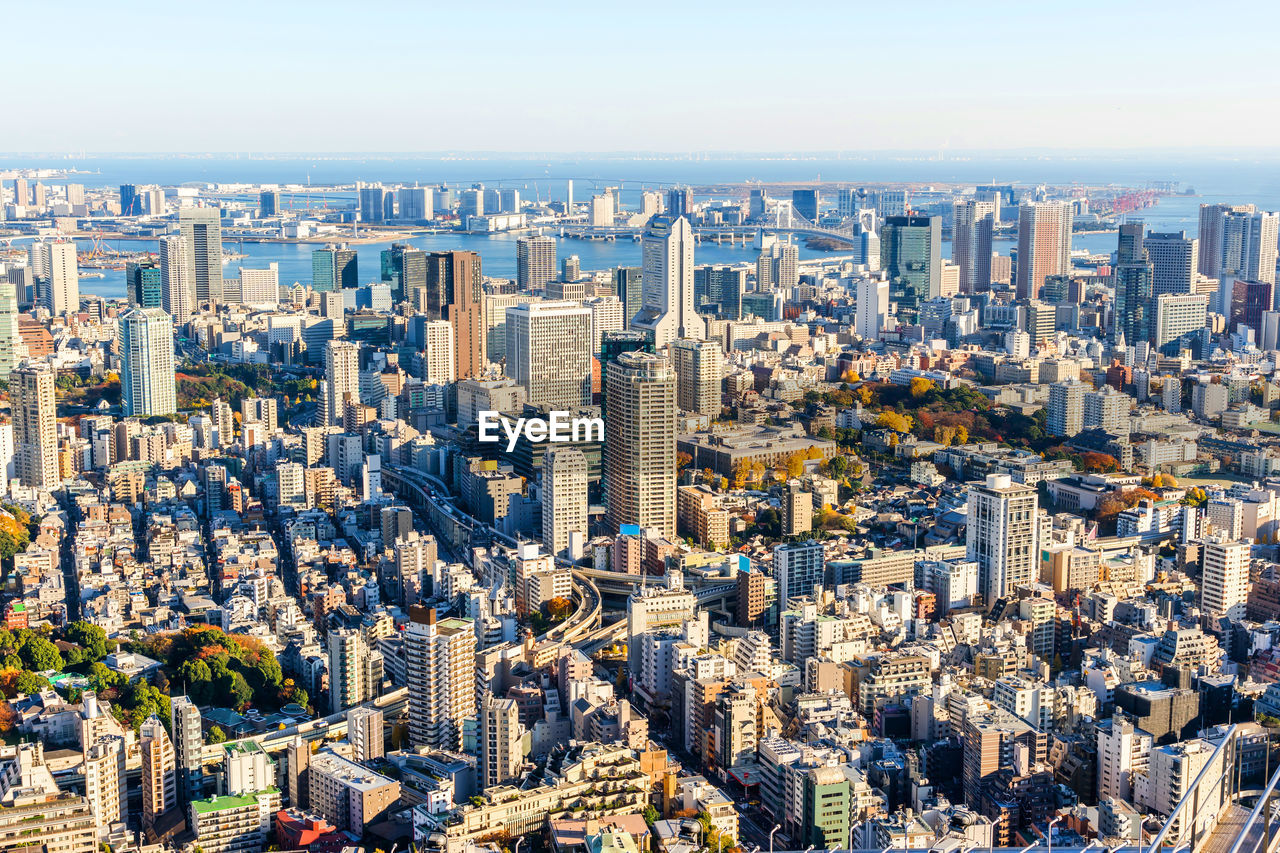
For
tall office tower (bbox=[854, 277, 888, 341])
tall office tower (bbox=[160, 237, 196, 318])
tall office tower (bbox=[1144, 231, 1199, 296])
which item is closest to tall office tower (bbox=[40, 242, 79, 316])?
tall office tower (bbox=[160, 237, 196, 318])

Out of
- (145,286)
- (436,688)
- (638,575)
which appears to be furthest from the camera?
(145,286)

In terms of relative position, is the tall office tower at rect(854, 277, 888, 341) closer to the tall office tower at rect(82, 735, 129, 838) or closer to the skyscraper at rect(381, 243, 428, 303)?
the skyscraper at rect(381, 243, 428, 303)

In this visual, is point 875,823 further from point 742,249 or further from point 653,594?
point 742,249

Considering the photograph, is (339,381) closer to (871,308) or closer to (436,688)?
(436,688)

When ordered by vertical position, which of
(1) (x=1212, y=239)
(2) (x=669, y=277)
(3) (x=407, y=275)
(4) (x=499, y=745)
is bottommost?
(4) (x=499, y=745)

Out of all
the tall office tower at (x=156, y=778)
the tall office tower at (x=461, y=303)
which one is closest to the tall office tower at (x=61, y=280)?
the tall office tower at (x=461, y=303)

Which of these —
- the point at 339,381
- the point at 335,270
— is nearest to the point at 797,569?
the point at 339,381

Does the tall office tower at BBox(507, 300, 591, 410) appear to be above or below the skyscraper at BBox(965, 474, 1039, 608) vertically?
above
